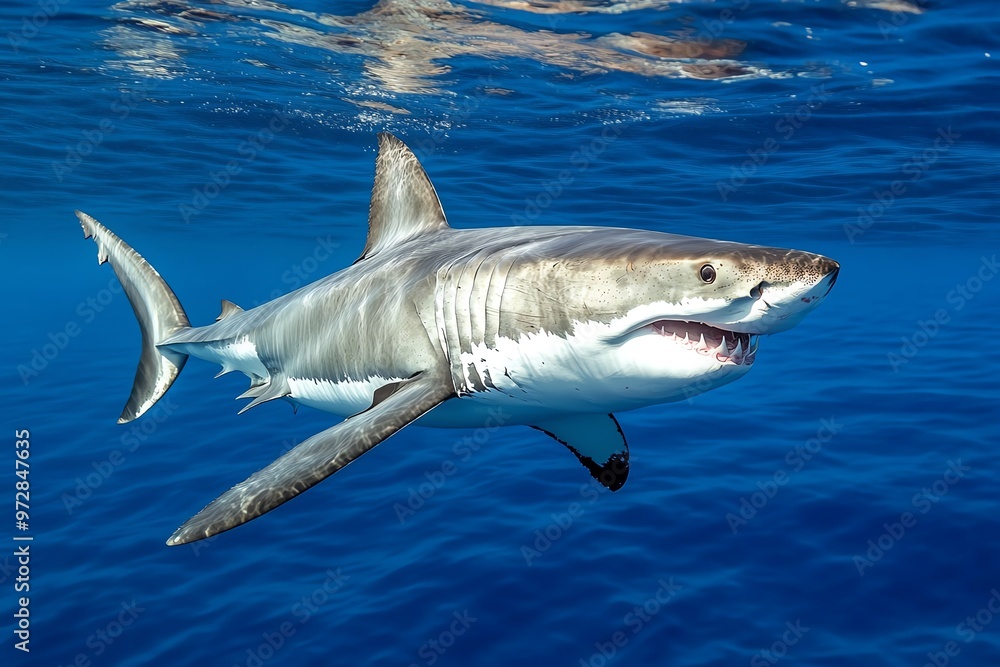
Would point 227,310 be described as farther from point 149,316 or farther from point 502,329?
point 502,329

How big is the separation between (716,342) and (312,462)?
181cm

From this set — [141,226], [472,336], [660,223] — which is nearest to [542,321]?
[472,336]

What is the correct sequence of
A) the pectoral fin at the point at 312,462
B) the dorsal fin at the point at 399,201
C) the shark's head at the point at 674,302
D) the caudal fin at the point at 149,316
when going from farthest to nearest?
the caudal fin at the point at 149,316 < the dorsal fin at the point at 399,201 < the pectoral fin at the point at 312,462 < the shark's head at the point at 674,302

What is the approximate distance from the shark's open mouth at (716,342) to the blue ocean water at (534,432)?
11.6 feet

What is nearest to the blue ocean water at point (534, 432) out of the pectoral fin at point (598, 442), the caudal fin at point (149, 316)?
the pectoral fin at point (598, 442)

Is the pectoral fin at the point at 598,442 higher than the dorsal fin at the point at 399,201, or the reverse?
the dorsal fin at the point at 399,201

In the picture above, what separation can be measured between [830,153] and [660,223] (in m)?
11.9

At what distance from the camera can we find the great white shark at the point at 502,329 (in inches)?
116

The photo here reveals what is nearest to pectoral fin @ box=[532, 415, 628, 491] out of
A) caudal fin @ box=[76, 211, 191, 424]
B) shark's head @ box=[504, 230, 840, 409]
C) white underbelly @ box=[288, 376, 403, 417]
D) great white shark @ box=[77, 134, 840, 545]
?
great white shark @ box=[77, 134, 840, 545]

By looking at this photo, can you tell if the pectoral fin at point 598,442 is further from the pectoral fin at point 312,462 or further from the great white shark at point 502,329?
the pectoral fin at point 312,462

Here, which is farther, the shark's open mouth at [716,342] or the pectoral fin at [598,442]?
the pectoral fin at [598,442]

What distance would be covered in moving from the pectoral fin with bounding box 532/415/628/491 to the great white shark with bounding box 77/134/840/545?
1 centimetres

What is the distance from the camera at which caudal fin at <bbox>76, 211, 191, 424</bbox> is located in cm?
634

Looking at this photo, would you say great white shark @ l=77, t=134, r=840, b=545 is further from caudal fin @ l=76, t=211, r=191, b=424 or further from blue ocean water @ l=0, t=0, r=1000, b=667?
blue ocean water @ l=0, t=0, r=1000, b=667
